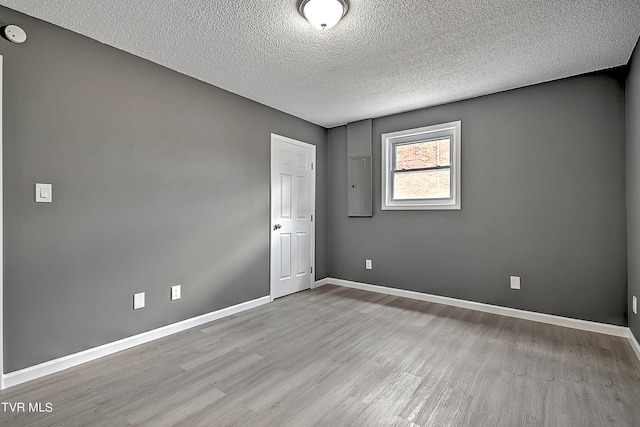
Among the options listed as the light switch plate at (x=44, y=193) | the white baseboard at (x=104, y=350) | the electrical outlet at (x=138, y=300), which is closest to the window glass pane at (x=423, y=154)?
the white baseboard at (x=104, y=350)

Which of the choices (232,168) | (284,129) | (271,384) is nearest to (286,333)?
(271,384)

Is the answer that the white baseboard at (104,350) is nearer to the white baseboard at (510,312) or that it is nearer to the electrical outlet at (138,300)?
the electrical outlet at (138,300)

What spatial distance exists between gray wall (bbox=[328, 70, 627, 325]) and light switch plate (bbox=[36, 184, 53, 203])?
3609mm

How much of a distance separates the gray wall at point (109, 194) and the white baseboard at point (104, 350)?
51 mm

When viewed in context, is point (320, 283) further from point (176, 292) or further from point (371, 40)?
point (371, 40)

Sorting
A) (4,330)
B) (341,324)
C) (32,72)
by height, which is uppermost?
(32,72)

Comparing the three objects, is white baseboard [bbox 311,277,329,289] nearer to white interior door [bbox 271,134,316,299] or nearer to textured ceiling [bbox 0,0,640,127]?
white interior door [bbox 271,134,316,299]

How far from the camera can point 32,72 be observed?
2117 millimetres

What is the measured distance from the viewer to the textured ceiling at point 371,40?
201 cm

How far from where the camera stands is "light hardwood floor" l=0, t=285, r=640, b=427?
172cm

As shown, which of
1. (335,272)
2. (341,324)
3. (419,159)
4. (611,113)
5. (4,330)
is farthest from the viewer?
(335,272)

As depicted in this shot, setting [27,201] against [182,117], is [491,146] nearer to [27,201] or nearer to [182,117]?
[182,117]

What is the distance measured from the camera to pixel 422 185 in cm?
407

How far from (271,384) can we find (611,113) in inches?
148
